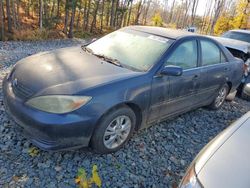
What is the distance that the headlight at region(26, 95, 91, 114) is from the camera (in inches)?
102

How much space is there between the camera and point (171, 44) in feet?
11.6

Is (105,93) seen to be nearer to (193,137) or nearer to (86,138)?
(86,138)

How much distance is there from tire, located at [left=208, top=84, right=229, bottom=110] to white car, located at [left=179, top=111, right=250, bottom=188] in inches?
108

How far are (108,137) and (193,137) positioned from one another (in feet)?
5.46

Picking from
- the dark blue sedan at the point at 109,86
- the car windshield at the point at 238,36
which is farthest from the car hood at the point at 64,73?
the car windshield at the point at 238,36

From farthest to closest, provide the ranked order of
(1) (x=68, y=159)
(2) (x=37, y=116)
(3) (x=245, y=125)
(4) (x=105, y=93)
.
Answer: (1) (x=68, y=159) → (4) (x=105, y=93) → (2) (x=37, y=116) → (3) (x=245, y=125)

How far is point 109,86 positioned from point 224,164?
1.45 m

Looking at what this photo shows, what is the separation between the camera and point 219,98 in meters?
5.08

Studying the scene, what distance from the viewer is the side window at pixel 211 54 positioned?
4.16 meters

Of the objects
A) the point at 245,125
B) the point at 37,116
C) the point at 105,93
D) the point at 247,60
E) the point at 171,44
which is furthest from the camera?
the point at 247,60

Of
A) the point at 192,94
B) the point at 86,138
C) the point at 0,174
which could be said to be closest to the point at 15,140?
the point at 0,174

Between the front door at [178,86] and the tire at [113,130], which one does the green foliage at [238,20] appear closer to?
the front door at [178,86]

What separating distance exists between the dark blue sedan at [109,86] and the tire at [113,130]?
10 mm

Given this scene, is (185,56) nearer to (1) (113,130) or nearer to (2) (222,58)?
(2) (222,58)
